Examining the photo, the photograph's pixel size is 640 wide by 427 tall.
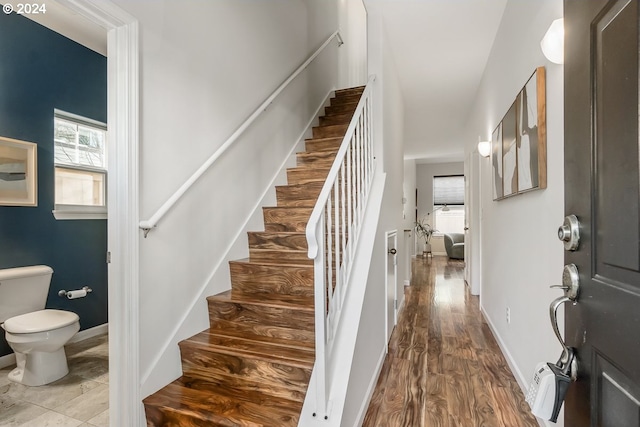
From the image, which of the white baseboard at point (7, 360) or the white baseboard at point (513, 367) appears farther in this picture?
the white baseboard at point (7, 360)

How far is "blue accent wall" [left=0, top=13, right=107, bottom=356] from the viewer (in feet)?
8.06

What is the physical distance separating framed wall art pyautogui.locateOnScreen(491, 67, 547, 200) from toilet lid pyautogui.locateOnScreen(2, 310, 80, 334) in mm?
2996

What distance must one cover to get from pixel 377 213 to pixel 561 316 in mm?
1110

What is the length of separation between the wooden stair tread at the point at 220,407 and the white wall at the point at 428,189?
8596 mm

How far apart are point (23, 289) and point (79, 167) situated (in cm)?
116

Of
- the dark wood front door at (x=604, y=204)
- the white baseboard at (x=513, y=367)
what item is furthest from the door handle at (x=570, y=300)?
the white baseboard at (x=513, y=367)

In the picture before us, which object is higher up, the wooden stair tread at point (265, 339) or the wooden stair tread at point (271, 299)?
the wooden stair tread at point (271, 299)

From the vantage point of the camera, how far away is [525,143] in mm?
1836

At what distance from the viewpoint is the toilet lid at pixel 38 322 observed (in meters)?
2.06

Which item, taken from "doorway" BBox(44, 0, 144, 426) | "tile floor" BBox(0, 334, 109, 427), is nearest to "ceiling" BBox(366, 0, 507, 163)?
"doorway" BBox(44, 0, 144, 426)

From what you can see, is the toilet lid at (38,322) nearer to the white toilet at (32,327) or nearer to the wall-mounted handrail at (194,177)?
the white toilet at (32,327)

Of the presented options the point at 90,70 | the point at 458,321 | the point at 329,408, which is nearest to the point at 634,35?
the point at 329,408

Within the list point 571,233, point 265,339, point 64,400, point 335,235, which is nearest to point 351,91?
point 335,235

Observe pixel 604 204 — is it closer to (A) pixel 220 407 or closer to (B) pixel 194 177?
(A) pixel 220 407
